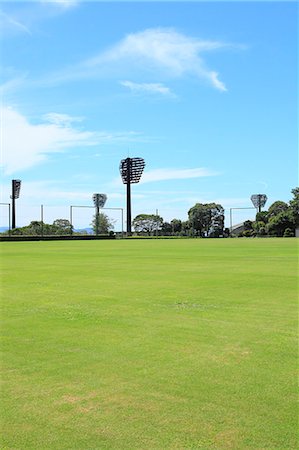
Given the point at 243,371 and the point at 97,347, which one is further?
the point at 97,347

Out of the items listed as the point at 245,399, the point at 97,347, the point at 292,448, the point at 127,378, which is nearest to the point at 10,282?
the point at 97,347

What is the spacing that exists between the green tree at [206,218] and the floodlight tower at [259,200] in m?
10.0

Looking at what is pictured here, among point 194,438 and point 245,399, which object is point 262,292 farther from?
point 194,438

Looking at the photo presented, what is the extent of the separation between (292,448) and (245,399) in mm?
802

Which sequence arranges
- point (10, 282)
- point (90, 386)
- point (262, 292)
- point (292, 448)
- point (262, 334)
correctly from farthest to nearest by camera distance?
point (10, 282) < point (262, 292) < point (262, 334) < point (90, 386) < point (292, 448)

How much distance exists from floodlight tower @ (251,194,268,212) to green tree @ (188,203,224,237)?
1001cm

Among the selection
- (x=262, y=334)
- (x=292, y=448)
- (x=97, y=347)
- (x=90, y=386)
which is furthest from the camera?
(x=262, y=334)

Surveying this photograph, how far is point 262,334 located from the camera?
244 inches

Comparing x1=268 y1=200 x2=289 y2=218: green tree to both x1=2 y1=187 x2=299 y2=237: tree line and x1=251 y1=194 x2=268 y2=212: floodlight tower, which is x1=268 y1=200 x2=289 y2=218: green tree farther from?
x1=251 y1=194 x2=268 y2=212: floodlight tower

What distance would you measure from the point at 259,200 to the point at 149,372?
115m

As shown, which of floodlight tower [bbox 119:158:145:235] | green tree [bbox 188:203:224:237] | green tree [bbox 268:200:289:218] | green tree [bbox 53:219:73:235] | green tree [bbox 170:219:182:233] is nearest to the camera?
green tree [bbox 53:219:73:235]

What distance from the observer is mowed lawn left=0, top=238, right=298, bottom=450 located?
3416mm

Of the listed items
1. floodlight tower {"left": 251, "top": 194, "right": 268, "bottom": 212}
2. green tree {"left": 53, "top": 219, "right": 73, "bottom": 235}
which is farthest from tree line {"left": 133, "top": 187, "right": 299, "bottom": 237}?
green tree {"left": 53, "top": 219, "right": 73, "bottom": 235}

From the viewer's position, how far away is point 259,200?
383 ft
